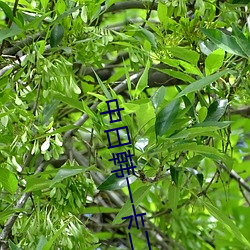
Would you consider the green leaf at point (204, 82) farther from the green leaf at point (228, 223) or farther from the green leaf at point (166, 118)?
the green leaf at point (228, 223)

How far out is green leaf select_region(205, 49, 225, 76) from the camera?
32.6 inches

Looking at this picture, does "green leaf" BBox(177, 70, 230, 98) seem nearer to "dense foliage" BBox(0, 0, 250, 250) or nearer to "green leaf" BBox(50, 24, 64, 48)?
"dense foliage" BBox(0, 0, 250, 250)

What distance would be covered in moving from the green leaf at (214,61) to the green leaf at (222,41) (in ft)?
0.09

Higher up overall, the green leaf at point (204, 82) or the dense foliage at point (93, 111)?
the green leaf at point (204, 82)

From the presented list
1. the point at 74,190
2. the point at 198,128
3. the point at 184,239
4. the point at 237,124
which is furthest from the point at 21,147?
the point at 237,124

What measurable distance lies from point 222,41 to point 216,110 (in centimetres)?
9

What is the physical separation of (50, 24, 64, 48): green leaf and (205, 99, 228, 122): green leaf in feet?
0.68

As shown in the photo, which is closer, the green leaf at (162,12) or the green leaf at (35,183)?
the green leaf at (35,183)

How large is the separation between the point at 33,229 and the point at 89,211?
25cm

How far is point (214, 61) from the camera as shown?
32.8 inches

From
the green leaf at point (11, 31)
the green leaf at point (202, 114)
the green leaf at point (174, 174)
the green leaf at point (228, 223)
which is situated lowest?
the green leaf at point (228, 223)

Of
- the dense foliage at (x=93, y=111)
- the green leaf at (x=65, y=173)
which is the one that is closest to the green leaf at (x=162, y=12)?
the dense foliage at (x=93, y=111)

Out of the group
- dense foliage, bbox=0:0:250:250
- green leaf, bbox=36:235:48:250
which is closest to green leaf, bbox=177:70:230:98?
dense foliage, bbox=0:0:250:250

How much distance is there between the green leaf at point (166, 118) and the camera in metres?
0.74
